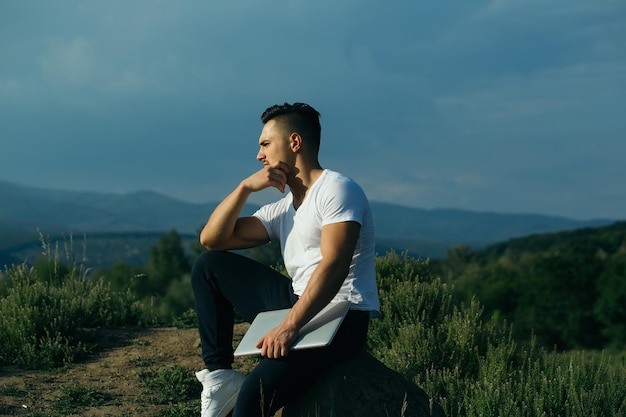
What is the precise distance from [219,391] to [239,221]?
3.66 ft

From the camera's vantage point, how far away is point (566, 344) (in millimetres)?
55844

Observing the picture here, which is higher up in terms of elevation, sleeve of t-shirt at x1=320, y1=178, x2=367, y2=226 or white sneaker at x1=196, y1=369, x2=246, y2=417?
sleeve of t-shirt at x1=320, y1=178, x2=367, y2=226

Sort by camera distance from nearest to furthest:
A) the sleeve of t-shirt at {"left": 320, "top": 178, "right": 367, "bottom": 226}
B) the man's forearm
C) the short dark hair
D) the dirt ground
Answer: the sleeve of t-shirt at {"left": 320, "top": 178, "right": 367, "bottom": 226} < the short dark hair < the man's forearm < the dirt ground

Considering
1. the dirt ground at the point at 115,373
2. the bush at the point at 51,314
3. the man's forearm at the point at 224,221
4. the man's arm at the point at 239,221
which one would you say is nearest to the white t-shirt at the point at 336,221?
the man's arm at the point at 239,221

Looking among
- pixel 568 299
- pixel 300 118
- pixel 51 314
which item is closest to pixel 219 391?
pixel 300 118

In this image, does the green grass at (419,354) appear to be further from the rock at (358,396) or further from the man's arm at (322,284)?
the man's arm at (322,284)

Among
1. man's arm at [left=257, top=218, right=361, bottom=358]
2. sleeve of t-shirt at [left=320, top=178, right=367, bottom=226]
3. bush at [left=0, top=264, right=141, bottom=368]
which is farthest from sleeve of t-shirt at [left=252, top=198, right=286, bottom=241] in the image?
bush at [left=0, top=264, right=141, bottom=368]

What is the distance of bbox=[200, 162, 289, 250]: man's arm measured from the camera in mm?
4668

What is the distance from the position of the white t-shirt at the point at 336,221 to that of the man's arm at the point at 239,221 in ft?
0.84

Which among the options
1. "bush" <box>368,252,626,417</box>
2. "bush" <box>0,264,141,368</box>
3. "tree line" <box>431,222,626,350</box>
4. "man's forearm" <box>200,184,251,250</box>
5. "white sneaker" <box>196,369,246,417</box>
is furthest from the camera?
"tree line" <box>431,222,626,350</box>

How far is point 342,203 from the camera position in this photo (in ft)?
14.1

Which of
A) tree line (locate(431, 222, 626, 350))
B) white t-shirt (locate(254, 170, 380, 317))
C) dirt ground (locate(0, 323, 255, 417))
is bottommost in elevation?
tree line (locate(431, 222, 626, 350))

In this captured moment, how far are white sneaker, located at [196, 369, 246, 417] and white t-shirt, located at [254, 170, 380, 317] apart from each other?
70 cm

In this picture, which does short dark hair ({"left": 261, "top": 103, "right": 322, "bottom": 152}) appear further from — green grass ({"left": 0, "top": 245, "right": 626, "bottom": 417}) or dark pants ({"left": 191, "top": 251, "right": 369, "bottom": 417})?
green grass ({"left": 0, "top": 245, "right": 626, "bottom": 417})
